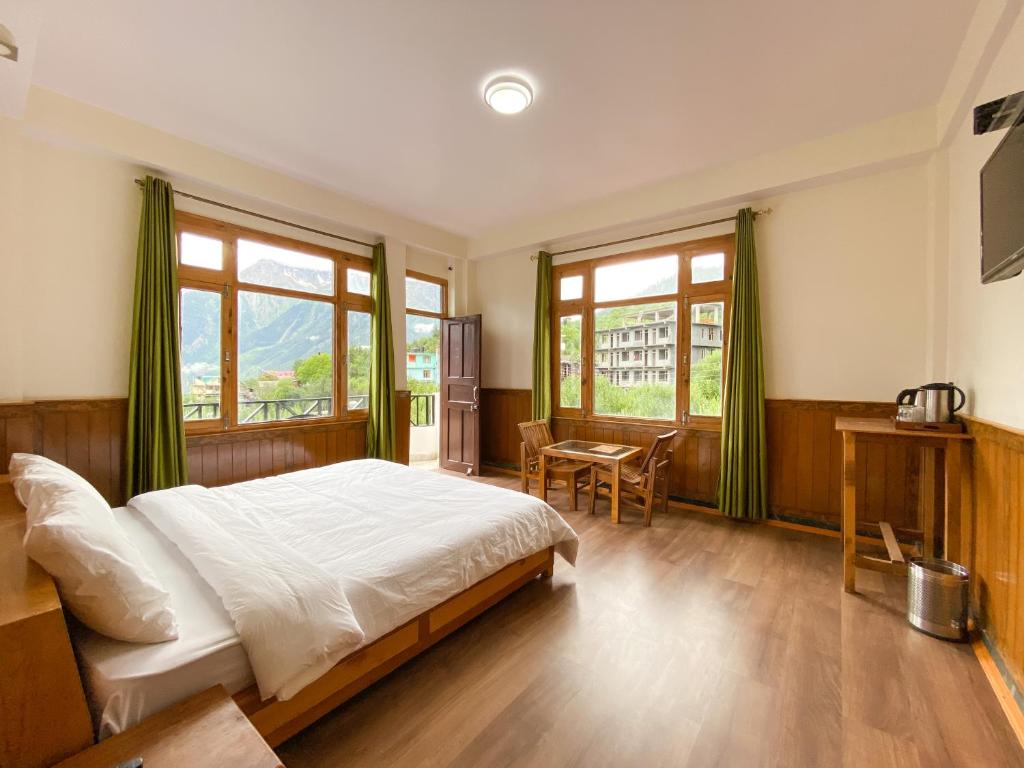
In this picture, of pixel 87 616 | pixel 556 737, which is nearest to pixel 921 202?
pixel 556 737

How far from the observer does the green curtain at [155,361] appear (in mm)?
3053

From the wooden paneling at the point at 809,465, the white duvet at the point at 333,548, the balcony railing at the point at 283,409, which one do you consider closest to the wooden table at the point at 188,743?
the white duvet at the point at 333,548

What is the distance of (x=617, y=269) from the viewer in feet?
15.0

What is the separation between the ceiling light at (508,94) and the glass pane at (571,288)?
7.64 feet

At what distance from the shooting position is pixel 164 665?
3.71ft

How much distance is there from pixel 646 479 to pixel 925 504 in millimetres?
1771

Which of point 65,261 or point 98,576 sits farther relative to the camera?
point 65,261

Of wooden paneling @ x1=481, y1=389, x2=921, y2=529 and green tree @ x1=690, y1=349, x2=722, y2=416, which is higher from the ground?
green tree @ x1=690, y1=349, x2=722, y2=416

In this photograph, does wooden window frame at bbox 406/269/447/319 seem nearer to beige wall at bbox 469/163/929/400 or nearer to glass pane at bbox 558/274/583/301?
glass pane at bbox 558/274/583/301

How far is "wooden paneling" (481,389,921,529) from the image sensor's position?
3.16 meters

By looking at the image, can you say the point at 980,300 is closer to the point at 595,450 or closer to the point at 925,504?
the point at 925,504

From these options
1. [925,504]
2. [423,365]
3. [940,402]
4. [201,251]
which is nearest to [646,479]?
[925,504]

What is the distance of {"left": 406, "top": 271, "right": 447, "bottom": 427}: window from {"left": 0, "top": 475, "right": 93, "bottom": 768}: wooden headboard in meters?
4.18

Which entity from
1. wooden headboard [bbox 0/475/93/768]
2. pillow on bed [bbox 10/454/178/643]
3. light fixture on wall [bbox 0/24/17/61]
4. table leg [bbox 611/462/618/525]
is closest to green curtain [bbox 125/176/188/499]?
light fixture on wall [bbox 0/24/17/61]
